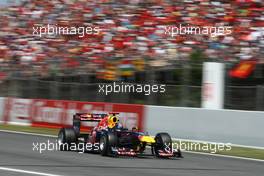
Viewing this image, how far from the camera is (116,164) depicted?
29.9 ft

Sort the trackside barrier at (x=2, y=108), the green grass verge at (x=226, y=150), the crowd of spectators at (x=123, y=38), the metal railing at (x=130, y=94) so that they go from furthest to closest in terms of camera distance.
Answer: the trackside barrier at (x=2, y=108) → the crowd of spectators at (x=123, y=38) → the metal railing at (x=130, y=94) → the green grass verge at (x=226, y=150)

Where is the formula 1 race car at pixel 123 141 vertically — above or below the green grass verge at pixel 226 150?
above

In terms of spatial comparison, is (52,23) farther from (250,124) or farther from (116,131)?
(116,131)

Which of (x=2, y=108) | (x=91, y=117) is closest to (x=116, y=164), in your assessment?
(x=91, y=117)

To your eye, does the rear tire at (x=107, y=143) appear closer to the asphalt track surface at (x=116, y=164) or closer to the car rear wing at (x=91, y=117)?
the asphalt track surface at (x=116, y=164)

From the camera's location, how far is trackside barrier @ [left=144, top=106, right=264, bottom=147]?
13.9 metres

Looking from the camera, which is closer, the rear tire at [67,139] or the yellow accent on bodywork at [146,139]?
the yellow accent on bodywork at [146,139]

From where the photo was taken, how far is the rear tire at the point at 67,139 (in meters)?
11.3

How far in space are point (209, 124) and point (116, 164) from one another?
616cm

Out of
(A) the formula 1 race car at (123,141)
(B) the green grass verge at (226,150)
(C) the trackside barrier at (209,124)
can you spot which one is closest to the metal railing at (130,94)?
(C) the trackside barrier at (209,124)

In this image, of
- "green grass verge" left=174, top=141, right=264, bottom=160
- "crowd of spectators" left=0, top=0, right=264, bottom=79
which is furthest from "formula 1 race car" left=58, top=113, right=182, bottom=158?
"crowd of spectators" left=0, top=0, right=264, bottom=79

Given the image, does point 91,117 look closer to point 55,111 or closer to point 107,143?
point 107,143

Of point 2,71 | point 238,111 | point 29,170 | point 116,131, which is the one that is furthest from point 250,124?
point 2,71

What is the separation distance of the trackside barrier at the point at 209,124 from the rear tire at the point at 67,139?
4.72 metres
